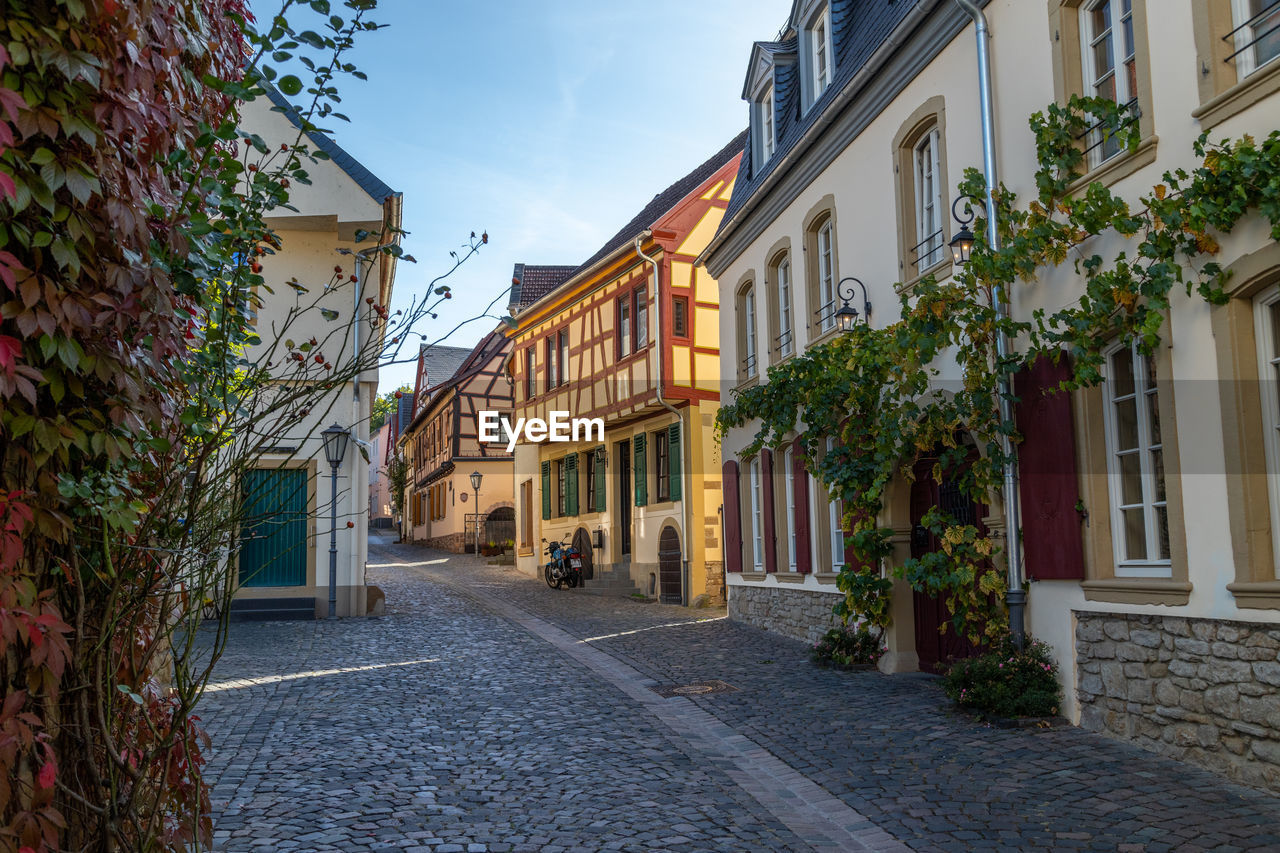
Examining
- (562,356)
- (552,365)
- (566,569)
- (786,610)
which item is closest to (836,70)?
(786,610)

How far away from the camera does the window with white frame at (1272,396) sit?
579 centimetres

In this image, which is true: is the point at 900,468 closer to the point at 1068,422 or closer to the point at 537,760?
the point at 1068,422

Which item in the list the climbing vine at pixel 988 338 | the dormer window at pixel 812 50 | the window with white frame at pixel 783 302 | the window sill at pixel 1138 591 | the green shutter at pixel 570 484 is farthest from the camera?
the green shutter at pixel 570 484

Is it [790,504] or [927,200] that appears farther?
[790,504]

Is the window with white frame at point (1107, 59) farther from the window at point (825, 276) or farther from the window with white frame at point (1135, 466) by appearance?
the window at point (825, 276)

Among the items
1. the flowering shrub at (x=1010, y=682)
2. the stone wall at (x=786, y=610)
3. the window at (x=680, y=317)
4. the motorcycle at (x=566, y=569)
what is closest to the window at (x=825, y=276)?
the stone wall at (x=786, y=610)

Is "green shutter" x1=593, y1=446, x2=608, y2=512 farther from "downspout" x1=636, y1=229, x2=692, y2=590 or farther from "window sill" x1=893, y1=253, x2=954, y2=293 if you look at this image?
"window sill" x1=893, y1=253, x2=954, y2=293

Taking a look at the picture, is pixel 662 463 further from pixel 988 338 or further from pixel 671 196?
pixel 988 338

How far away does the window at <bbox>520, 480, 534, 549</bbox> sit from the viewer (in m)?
28.0

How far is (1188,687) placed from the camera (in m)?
6.21

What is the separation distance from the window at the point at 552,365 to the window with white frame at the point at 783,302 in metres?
11.1

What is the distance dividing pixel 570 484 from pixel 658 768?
18.2 m

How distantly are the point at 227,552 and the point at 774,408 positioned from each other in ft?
29.6

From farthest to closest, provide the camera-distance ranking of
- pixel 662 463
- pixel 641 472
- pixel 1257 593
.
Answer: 1. pixel 641 472
2. pixel 662 463
3. pixel 1257 593
